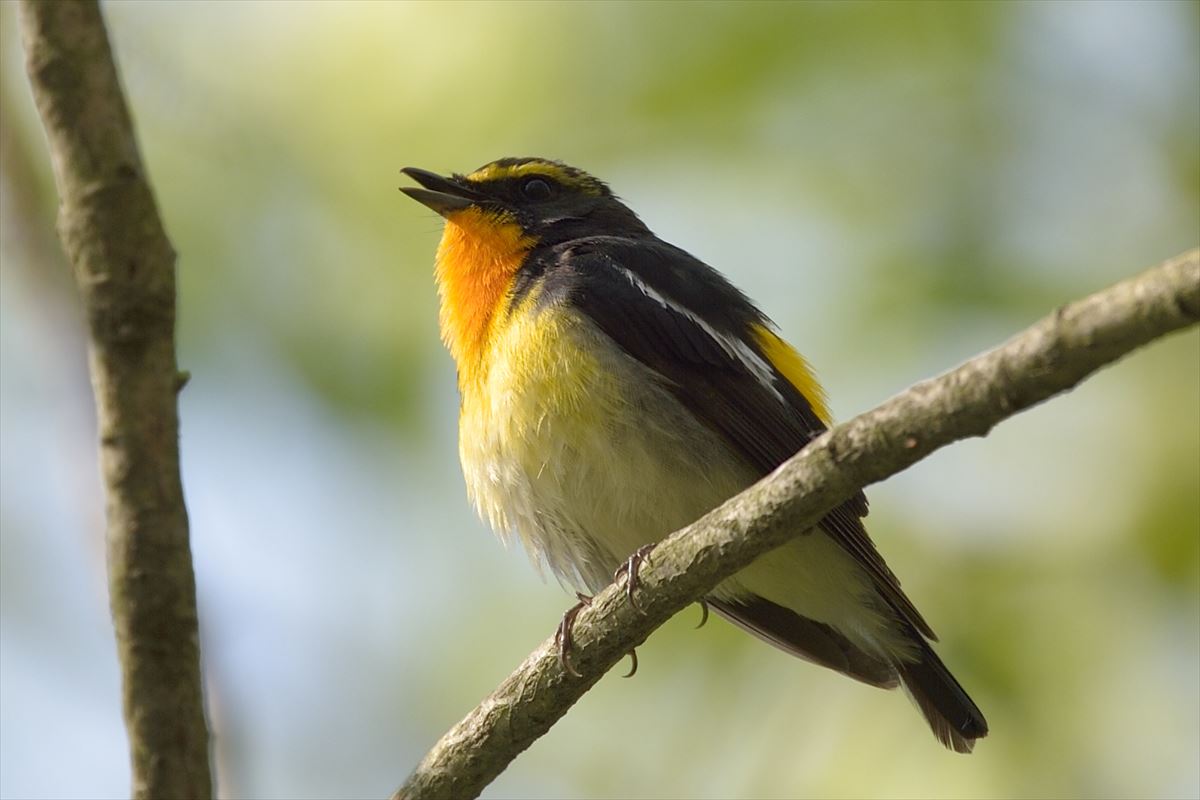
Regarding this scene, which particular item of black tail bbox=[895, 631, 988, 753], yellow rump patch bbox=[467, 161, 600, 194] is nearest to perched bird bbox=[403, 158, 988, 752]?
black tail bbox=[895, 631, 988, 753]

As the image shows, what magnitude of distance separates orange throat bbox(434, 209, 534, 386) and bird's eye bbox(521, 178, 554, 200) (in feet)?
0.69

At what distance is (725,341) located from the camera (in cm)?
468

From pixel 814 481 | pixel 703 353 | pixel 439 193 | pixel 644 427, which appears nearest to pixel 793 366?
pixel 703 353

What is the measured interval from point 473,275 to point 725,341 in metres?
0.93

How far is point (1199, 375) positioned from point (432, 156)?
3.07 metres

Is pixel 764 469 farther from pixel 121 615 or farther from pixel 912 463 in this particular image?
pixel 121 615

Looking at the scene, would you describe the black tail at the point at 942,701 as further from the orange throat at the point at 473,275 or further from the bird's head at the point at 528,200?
the bird's head at the point at 528,200

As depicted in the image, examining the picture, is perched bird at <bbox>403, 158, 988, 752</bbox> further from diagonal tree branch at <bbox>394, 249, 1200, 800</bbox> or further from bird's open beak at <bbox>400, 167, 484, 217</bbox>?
diagonal tree branch at <bbox>394, 249, 1200, 800</bbox>

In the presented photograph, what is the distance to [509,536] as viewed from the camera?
4758mm

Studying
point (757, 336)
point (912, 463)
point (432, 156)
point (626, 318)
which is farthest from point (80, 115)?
point (432, 156)

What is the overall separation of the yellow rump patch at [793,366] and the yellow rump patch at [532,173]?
3.49 feet

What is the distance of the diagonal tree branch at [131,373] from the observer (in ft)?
7.82

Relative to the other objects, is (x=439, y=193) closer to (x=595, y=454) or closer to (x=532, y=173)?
(x=532, y=173)

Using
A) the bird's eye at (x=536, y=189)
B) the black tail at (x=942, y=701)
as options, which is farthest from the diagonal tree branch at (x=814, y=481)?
the bird's eye at (x=536, y=189)
